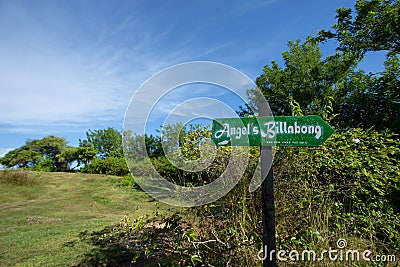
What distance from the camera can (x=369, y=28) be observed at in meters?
8.31

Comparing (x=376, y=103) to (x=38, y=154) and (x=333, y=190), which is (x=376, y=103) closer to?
(x=333, y=190)

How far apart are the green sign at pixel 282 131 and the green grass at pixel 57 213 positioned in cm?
156

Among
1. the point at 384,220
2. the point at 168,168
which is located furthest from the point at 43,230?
the point at 384,220

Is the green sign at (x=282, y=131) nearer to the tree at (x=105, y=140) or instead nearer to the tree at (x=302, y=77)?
the tree at (x=302, y=77)

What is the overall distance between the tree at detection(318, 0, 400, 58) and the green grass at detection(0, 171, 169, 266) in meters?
7.97

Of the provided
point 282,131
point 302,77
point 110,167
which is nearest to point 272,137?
point 282,131

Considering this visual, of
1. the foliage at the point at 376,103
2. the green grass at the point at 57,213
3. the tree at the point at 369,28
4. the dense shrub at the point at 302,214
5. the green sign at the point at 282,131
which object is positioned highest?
the tree at the point at 369,28

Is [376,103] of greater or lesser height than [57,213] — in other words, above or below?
above

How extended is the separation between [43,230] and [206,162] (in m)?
5.19

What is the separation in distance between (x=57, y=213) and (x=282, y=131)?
25.8 feet

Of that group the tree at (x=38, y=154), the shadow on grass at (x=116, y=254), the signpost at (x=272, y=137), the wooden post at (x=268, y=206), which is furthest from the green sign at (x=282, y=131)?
the tree at (x=38, y=154)

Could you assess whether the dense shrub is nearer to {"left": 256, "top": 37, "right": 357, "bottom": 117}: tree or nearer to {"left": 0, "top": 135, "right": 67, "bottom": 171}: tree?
{"left": 256, "top": 37, "right": 357, "bottom": 117}: tree

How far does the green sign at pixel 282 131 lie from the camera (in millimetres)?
1899

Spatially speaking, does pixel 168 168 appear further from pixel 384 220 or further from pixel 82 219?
pixel 82 219
